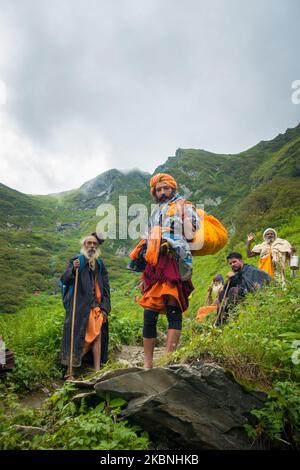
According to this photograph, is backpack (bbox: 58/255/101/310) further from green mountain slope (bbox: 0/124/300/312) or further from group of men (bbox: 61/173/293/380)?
green mountain slope (bbox: 0/124/300/312)

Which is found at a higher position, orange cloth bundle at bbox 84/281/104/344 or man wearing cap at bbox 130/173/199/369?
man wearing cap at bbox 130/173/199/369

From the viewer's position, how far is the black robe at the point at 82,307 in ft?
18.9

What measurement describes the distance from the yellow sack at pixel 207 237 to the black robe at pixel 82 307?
229 cm

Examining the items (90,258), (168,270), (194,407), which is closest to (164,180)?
(168,270)

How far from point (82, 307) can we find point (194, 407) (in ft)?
10.1

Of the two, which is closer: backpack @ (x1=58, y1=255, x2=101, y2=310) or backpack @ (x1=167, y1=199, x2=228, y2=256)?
backpack @ (x1=167, y1=199, x2=228, y2=256)

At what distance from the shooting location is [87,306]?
598 centimetres

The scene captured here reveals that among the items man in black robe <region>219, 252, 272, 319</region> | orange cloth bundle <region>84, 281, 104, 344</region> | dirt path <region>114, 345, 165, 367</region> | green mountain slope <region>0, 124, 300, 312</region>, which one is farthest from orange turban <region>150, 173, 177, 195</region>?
green mountain slope <region>0, 124, 300, 312</region>

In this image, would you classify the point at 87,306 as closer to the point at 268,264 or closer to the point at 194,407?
the point at 194,407

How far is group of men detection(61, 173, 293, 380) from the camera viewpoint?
14.0 feet

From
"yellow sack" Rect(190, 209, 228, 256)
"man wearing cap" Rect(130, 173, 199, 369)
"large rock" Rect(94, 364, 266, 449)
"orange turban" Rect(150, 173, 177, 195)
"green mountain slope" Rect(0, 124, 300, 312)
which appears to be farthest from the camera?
"green mountain slope" Rect(0, 124, 300, 312)

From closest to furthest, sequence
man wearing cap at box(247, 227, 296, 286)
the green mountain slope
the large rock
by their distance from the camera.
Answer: the large rock, man wearing cap at box(247, 227, 296, 286), the green mountain slope

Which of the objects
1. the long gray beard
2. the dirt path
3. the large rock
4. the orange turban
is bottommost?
the dirt path
